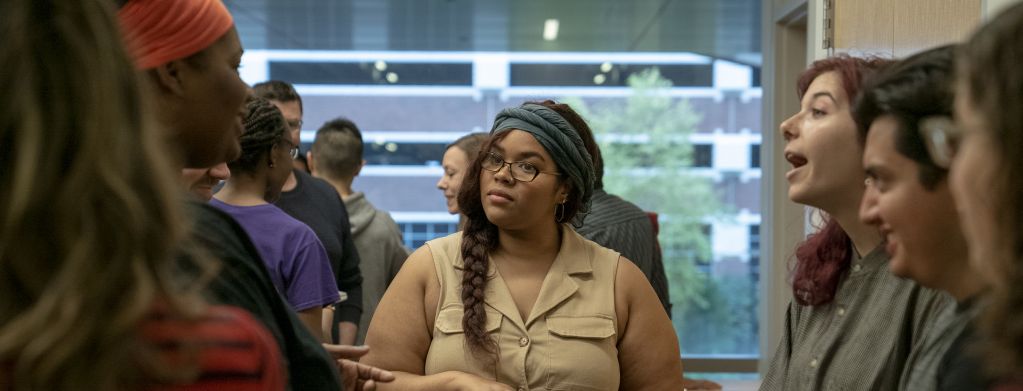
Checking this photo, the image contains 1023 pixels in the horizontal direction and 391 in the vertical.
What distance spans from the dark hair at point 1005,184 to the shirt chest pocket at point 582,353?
4.84 ft

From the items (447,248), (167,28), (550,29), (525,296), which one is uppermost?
(550,29)

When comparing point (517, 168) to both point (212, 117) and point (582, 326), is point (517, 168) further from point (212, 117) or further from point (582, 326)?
point (212, 117)

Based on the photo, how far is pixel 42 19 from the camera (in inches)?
37.7

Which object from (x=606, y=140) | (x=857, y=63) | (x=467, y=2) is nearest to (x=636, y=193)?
(x=606, y=140)

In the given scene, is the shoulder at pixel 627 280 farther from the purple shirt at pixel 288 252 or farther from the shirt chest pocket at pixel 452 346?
the purple shirt at pixel 288 252

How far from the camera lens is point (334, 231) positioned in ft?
12.3

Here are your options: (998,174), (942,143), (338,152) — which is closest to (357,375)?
(942,143)

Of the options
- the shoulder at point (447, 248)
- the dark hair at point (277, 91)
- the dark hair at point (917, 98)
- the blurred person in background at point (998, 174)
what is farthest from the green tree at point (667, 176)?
the blurred person in background at point (998, 174)

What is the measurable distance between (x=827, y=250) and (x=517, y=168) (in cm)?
81

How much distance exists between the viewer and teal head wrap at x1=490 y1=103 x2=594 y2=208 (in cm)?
265

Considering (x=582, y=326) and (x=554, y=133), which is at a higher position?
(x=554, y=133)

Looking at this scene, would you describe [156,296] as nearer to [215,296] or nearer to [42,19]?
[215,296]

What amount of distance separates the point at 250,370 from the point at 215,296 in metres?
0.13

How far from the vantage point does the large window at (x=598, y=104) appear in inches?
289
